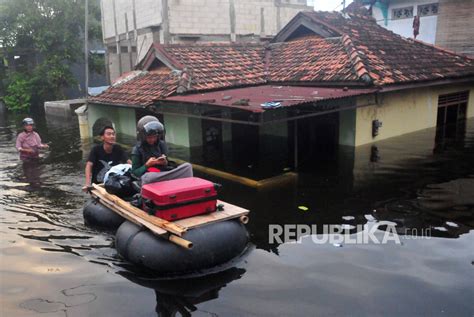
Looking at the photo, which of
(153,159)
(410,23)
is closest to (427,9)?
(410,23)

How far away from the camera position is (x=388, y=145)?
14.1 metres

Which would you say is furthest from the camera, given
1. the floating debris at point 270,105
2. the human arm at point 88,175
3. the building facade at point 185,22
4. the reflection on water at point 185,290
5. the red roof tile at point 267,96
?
the building facade at point 185,22

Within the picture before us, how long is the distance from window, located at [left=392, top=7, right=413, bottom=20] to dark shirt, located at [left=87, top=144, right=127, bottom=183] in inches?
857

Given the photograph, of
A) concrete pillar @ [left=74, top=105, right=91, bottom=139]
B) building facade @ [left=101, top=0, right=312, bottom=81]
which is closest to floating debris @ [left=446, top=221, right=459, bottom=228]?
concrete pillar @ [left=74, top=105, right=91, bottom=139]

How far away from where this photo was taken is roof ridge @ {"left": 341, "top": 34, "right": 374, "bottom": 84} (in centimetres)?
1286

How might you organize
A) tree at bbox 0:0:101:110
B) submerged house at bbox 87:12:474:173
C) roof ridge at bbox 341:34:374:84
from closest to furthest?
roof ridge at bbox 341:34:374:84 → submerged house at bbox 87:12:474:173 → tree at bbox 0:0:101:110

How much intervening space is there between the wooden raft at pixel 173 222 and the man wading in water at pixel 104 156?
126 centimetres

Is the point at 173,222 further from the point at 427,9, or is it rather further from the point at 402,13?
the point at 402,13

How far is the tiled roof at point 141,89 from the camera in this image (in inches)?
571

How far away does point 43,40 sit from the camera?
30438mm

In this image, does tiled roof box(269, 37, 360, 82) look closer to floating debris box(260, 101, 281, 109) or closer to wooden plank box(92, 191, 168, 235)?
floating debris box(260, 101, 281, 109)

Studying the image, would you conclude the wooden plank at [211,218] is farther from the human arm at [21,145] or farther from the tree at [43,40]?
the tree at [43,40]

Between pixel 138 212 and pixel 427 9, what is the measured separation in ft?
75.0

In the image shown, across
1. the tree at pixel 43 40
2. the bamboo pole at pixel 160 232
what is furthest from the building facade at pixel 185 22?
the bamboo pole at pixel 160 232
